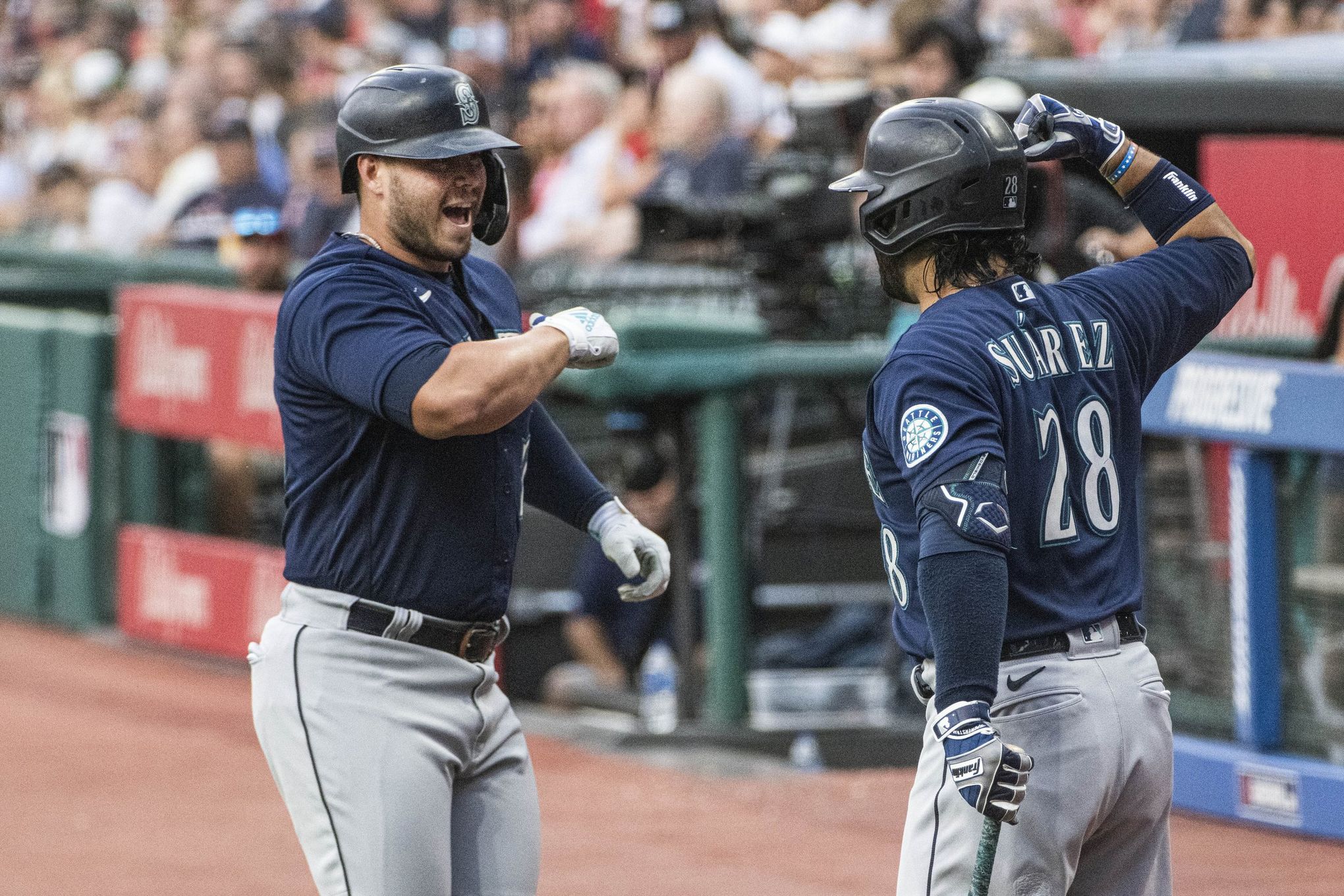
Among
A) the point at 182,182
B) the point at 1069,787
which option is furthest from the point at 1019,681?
the point at 182,182

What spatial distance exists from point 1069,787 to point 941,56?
4.77 m

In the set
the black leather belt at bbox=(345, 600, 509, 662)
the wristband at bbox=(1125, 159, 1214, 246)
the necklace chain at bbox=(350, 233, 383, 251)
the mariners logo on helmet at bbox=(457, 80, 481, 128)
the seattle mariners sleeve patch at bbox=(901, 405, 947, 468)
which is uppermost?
the mariners logo on helmet at bbox=(457, 80, 481, 128)

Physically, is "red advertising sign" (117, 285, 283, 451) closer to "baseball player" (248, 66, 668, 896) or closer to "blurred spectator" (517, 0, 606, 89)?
"blurred spectator" (517, 0, 606, 89)

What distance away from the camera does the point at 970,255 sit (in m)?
3.32

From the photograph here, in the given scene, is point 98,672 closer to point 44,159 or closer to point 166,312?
point 166,312

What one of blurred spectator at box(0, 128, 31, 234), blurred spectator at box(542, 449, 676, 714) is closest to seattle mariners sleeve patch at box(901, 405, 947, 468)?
blurred spectator at box(542, 449, 676, 714)

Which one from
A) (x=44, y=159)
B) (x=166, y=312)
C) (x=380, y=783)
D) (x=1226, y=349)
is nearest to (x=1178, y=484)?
(x=1226, y=349)

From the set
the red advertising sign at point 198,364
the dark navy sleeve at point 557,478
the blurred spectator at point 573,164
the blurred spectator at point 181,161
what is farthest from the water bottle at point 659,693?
the blurred spectator at point 181,161

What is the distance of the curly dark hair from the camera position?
3.30 metres

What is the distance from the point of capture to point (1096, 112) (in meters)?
7.99

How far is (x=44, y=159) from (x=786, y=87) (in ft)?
30.0

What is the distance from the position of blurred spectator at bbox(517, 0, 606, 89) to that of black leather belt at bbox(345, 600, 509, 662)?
29.4 ft

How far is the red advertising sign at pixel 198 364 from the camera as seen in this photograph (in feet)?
28.5

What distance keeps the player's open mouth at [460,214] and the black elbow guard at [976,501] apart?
3.38ft
